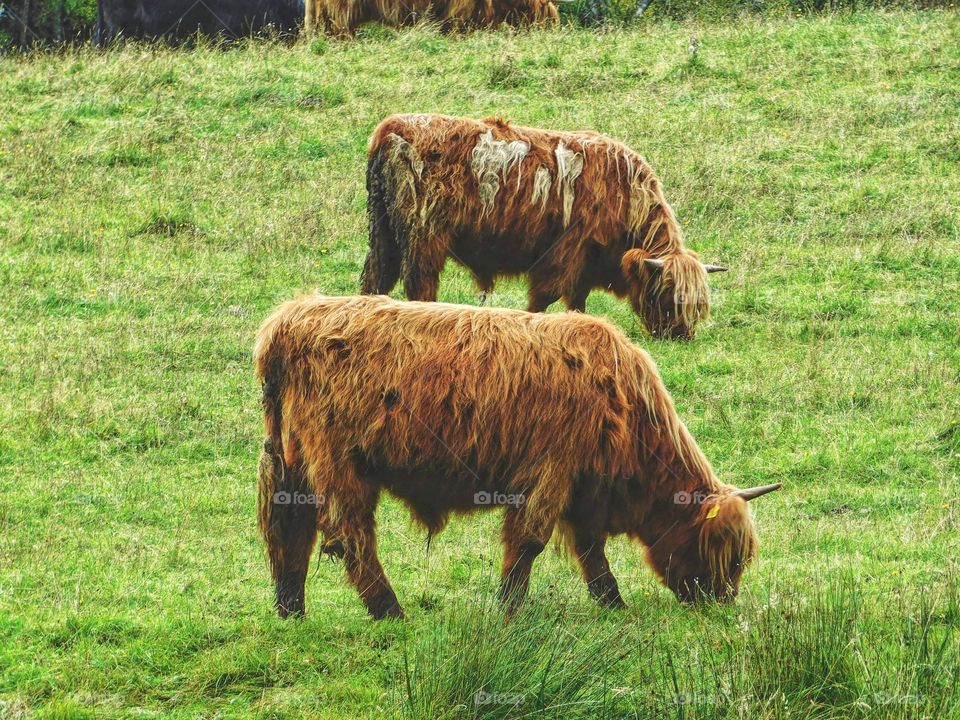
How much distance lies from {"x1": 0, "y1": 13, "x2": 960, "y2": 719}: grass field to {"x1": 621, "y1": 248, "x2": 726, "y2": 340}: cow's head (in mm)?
211

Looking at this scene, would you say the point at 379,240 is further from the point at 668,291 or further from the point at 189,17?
the point at 189,17

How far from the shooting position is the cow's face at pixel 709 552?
6227 mm

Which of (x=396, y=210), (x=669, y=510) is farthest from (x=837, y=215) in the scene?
(x=669, y=510)

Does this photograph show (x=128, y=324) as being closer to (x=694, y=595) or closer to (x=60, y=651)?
(x=60, y=651)

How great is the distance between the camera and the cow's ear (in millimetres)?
10891

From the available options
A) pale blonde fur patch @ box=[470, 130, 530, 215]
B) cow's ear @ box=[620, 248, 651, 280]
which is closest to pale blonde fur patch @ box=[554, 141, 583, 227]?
pale blonde fur patch @ box=[470, 130, 530, 215]

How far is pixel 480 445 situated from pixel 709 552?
1225 millimetres

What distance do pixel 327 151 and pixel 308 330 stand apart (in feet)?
32.0

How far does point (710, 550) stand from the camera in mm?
6277

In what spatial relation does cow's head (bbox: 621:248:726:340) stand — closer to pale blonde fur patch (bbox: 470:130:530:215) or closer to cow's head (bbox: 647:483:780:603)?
pale blonde fur patch (bbox: 470:130:530:215)

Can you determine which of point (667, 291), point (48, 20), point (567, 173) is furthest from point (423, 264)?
point (48, 20)

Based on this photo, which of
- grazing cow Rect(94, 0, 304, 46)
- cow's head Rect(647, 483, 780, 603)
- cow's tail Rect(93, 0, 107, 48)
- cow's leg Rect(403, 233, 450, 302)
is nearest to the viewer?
cow's head Rect(647, 483, 780, 603)

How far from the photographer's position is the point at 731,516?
20.4 ft

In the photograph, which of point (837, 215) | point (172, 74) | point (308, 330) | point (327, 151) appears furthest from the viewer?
point (172, 74)
